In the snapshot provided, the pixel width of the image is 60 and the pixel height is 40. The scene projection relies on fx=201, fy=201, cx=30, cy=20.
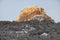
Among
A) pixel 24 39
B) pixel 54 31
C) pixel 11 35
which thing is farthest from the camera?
pixel 54 31

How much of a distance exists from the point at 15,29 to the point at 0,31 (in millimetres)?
192

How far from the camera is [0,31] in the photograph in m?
2.37

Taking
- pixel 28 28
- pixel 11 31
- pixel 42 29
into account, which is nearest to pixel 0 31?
pixel 11 31

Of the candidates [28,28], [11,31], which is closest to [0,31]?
[11,31]

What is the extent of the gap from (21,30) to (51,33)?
38 centimetres

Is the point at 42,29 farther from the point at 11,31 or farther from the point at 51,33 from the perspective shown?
the point at 11,31

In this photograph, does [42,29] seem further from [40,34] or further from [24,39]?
[24,39]

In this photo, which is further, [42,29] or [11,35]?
[42,29]

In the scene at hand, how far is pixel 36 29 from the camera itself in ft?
7.87

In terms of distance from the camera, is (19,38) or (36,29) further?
(36,29)

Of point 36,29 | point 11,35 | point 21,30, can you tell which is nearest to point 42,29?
point 36,29

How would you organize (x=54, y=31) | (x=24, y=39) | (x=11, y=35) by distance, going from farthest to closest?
(x=54, y=31) < (x=11, y=35) < (x=24, y=39)

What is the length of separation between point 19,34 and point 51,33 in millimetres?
359

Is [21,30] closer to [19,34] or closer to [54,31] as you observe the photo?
[19,34]
